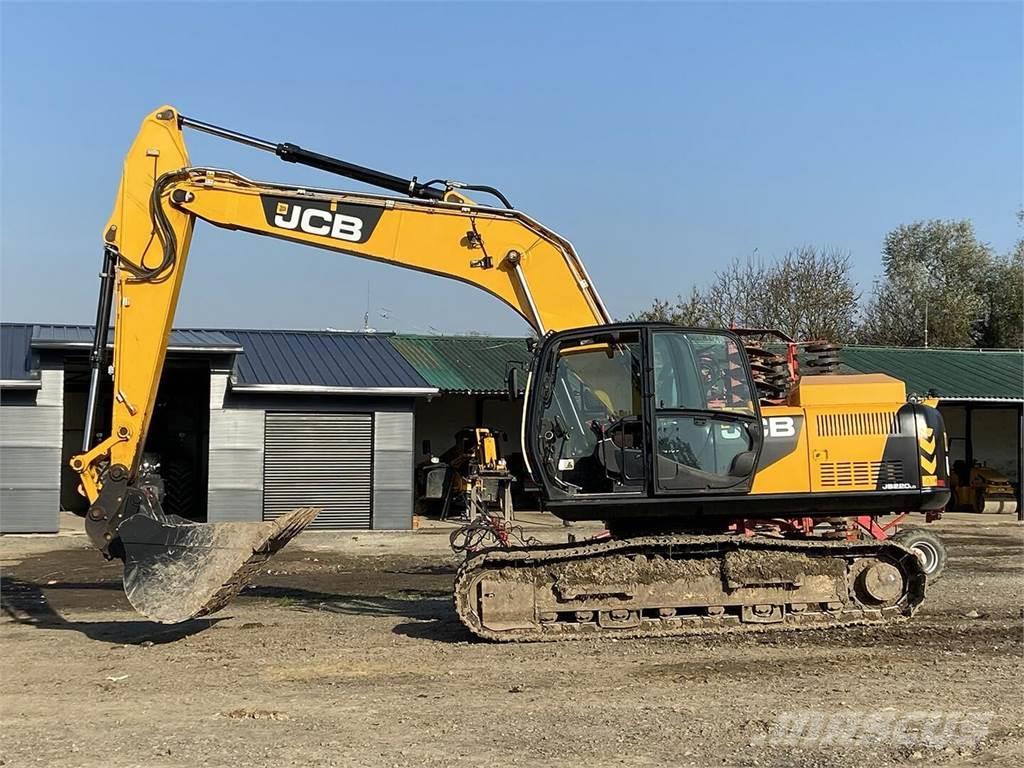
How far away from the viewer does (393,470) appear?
21953 millimetres

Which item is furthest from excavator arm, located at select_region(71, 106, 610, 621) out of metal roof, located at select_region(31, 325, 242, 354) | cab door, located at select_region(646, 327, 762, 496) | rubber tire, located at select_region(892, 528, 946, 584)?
metal roof, located at select_region(31, 325, 242, 354)

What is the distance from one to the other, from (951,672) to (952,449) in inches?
933

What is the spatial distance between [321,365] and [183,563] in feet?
47.8

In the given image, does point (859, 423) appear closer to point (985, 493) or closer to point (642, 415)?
point (642, 415)

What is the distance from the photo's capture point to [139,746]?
616 centimetres

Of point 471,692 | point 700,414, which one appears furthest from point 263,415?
point 471,692

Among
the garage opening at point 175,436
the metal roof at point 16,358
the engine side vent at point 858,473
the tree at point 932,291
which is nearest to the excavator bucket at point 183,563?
the engine side vent at point 858,473

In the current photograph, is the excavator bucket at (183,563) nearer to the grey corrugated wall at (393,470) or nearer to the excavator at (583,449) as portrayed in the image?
the excavator at (583,449)

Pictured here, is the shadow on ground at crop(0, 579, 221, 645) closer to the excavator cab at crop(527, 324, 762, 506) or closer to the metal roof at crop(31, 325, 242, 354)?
the excavator cab at crop(527, 324, 762, 506)

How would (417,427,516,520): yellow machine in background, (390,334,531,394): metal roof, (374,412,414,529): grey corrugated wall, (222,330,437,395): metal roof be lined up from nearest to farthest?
(222,330,437,395): metal roof → (417,427,516,520): yellow machine in background → (374,412,414,529): grey corrugated wall → (390,334,531,394): metal roof

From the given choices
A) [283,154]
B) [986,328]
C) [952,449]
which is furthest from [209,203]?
[986,328]

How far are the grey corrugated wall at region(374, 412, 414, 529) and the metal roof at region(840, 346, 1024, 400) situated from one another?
11.3 meters

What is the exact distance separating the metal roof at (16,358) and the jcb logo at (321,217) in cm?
1248

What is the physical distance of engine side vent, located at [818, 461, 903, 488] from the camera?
9.30 meters
